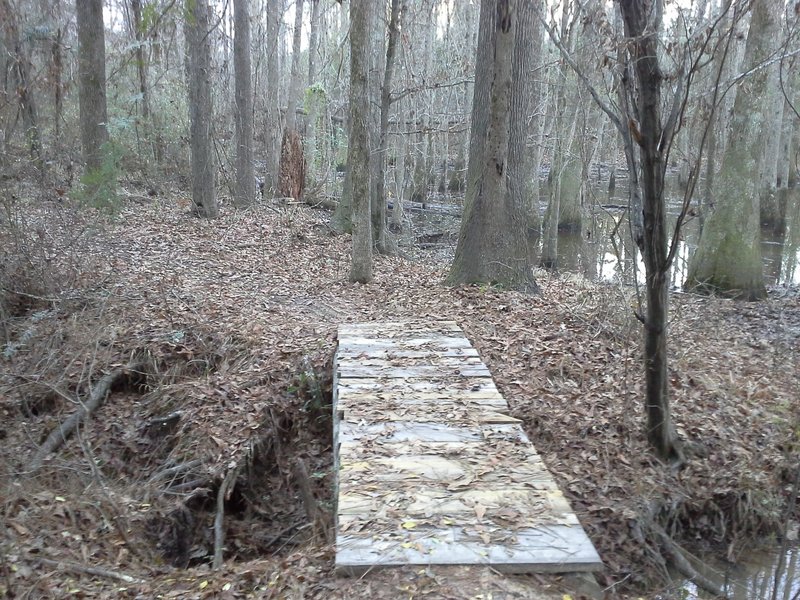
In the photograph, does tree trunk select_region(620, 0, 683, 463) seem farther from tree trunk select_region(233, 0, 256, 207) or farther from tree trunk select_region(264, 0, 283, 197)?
tree trunk select_region(264, 0, 283, 197)

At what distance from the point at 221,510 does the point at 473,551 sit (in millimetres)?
2687

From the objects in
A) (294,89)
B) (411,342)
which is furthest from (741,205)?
(294,89)

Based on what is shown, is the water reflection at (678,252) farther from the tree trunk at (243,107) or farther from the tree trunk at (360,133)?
the tree trunk at (243,107)

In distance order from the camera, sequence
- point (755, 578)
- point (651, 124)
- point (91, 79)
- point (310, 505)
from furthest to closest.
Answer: point (91, 79), point (310, 505), point (755, 578), point (651, 124)

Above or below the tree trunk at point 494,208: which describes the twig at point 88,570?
below

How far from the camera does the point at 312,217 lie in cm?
1562

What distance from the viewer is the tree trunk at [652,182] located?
4039 millimetres

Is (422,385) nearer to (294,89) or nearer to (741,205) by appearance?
(741,205)

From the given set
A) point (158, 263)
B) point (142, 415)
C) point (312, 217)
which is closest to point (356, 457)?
point (142, 415)

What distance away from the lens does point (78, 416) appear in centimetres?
638

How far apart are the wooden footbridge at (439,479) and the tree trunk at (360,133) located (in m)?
3.80

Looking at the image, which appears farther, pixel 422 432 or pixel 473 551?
pixel 422 432

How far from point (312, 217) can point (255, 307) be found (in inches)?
281

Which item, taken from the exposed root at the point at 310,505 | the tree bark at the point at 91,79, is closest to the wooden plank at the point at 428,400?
the exposed root at the point at 310,505
